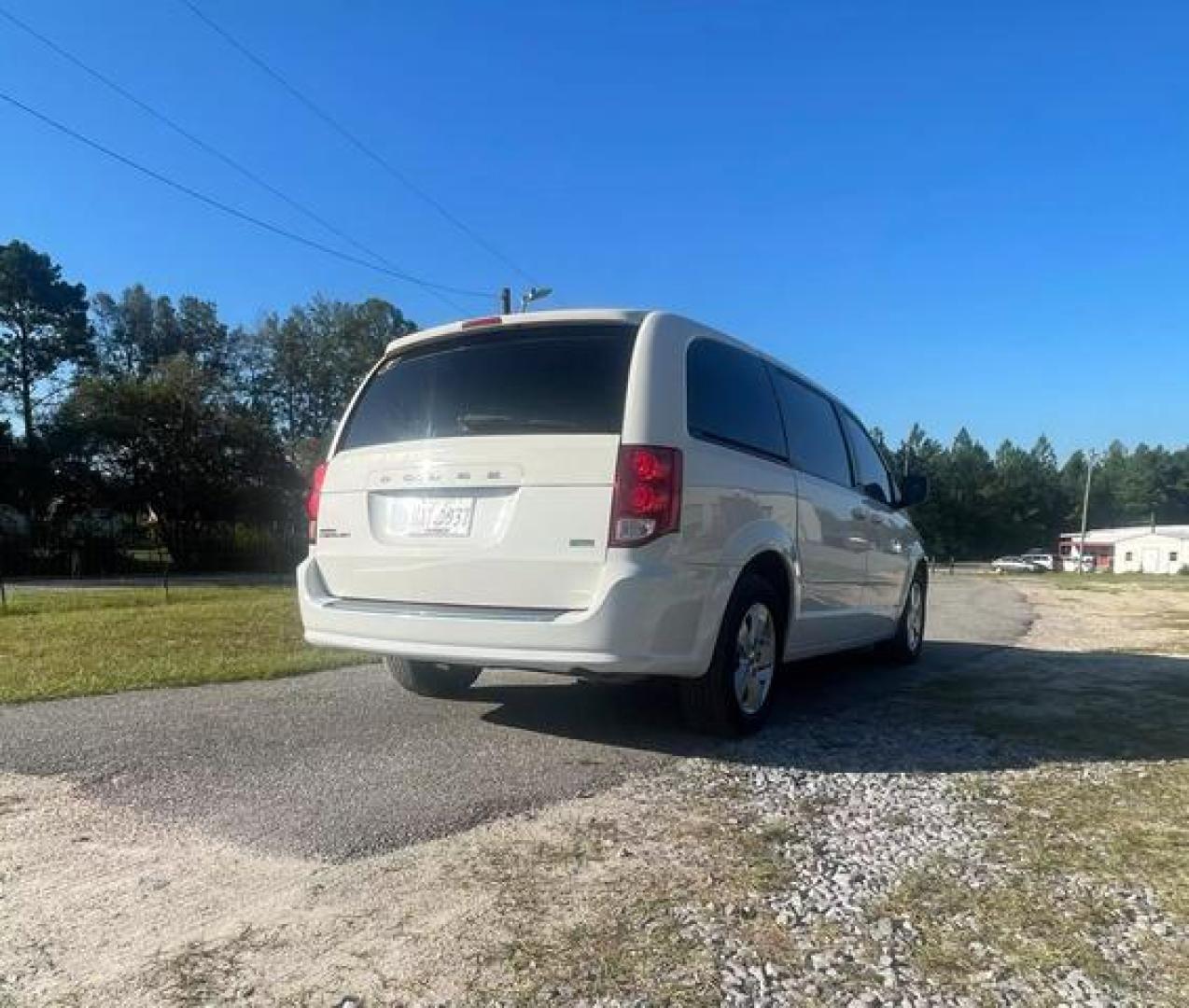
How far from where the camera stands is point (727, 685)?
13.7ft

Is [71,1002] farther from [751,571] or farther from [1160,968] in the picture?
[751,571]

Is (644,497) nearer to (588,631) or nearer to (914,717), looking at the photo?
(588,631)

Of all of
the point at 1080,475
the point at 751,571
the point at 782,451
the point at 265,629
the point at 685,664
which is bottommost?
the point at 265,629

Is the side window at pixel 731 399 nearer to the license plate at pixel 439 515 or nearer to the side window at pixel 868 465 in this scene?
the license plate at pixel 439 515

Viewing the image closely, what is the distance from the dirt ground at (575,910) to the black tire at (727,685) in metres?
0.55

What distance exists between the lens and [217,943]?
7.38 feet

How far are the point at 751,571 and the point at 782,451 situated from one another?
0.86 m

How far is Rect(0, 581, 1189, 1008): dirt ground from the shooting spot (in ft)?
6.82

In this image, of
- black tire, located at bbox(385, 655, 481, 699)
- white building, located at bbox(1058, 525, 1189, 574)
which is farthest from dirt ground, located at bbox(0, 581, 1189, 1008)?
white building, located at bbox(1058, 525, 1189, 574)

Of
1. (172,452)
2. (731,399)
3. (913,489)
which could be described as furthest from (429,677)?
(172,452)

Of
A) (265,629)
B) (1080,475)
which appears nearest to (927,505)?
(1080,475)

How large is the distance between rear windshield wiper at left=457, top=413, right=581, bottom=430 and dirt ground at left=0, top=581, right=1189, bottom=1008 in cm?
152

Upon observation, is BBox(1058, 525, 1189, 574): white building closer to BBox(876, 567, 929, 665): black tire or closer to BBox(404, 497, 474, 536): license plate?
BBox(876, 567, 929, 665): black tire

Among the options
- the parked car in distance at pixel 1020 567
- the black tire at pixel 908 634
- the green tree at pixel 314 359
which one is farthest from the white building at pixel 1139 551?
the black tire at pixel 908 634
